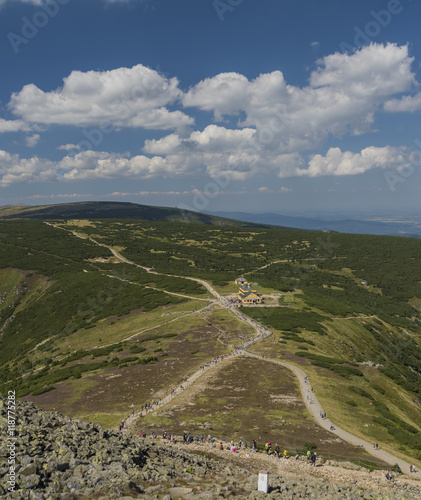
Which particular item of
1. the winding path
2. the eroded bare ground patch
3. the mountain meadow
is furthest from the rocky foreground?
the mountain meadow

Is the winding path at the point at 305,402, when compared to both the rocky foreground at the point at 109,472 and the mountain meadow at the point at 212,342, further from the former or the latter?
the rocky foreground at the point at 109,472

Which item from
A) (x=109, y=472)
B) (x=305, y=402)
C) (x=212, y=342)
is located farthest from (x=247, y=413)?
(x=212, y=342)

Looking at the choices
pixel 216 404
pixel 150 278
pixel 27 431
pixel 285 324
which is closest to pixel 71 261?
pixel 150 278

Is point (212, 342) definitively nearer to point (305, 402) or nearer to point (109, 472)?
point (305, 402)

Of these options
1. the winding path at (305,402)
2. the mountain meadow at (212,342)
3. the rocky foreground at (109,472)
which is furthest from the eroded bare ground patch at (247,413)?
the rocky foreground at (109,472)

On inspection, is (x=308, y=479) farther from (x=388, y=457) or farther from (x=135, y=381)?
(x=135, y=381)
